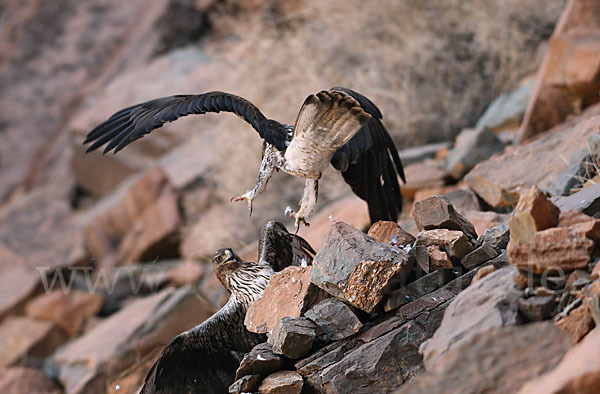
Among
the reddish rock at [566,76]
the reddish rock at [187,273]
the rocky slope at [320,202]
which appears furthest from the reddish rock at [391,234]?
the reddish rock at [187,273]

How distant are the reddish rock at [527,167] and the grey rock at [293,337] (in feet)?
7.56

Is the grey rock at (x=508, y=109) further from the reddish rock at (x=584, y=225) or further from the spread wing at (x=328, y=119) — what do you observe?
the reddish rock at (x=584, y=225)

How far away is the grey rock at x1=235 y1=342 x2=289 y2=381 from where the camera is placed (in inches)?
136

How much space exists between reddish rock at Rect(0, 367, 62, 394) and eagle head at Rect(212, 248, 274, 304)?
4.83 metres

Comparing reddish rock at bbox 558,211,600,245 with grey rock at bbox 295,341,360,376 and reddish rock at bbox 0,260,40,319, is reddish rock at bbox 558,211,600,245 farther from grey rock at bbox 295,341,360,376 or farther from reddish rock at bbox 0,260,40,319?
reddish rock at bbox 0,260,40,319

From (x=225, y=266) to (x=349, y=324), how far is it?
1090 millimetres

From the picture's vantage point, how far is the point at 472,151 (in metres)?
6.47

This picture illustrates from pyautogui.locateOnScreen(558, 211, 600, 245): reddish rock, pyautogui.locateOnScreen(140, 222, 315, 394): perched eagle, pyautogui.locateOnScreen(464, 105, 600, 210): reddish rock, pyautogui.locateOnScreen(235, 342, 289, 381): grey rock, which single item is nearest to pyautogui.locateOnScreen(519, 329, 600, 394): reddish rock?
pyautogui.locateOnScreen(558, 211, 600, 245): reddish rock

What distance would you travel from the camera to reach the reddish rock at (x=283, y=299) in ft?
12.2

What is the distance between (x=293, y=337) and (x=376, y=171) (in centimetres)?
149

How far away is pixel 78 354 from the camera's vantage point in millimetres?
8438

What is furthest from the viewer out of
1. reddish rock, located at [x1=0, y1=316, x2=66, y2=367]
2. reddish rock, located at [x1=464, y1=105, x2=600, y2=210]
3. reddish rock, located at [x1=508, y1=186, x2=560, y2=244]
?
reddish rock, located at [x1=0, y1=316, x2=66, y2=367]

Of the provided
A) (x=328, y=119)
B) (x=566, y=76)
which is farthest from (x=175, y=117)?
(x=566, y=76)

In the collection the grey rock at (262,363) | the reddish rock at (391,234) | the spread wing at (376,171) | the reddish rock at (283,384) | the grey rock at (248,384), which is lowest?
the reddish rock at (283,384)
